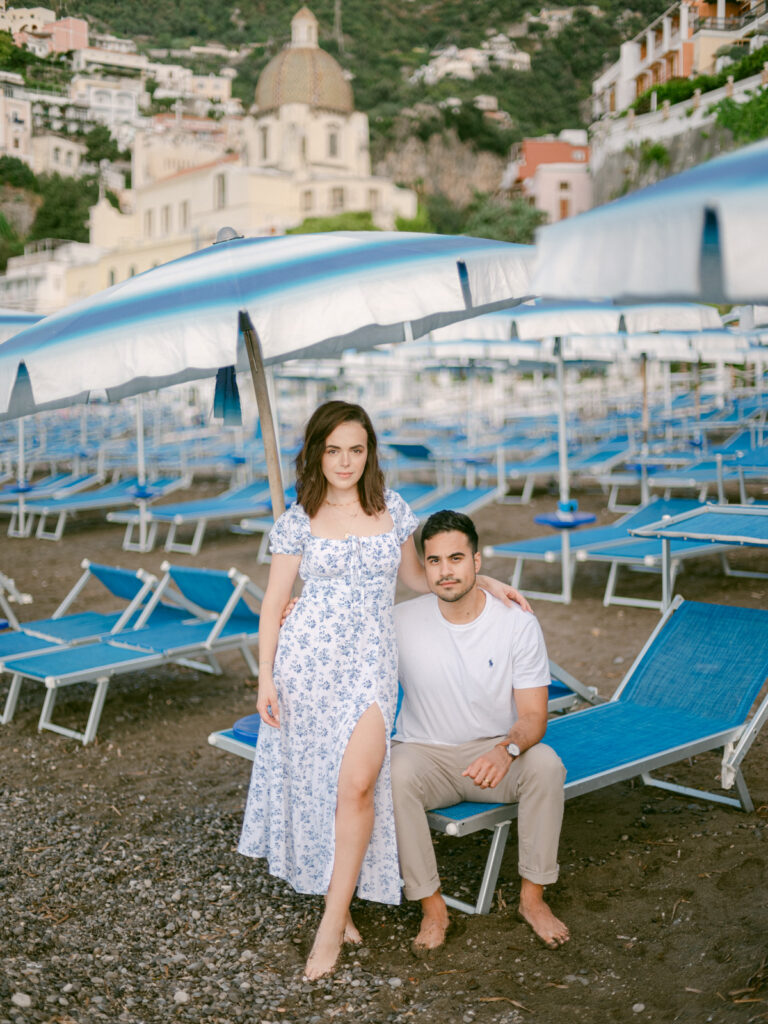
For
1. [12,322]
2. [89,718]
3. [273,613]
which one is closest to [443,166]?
[12,322]

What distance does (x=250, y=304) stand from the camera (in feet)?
9.18

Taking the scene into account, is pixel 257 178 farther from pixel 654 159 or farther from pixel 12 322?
pixel 12 322

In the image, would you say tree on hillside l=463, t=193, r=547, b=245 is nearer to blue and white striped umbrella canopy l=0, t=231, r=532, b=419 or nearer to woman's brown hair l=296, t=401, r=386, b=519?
blue and white striped umbrella canopy l=0, t=231, r=532, b=419


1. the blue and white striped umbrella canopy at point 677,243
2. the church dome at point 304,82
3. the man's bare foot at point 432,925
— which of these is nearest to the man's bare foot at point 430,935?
the man's bare foot at point 432,925

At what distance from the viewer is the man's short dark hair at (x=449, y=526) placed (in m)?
2.86

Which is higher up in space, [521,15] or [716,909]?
[521,15]

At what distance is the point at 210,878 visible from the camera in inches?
131

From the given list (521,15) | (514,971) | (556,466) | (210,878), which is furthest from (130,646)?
(521,15)

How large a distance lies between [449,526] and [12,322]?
4.41 meters

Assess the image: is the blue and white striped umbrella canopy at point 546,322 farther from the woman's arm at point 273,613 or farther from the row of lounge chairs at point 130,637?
the woman's arm at point 273,613

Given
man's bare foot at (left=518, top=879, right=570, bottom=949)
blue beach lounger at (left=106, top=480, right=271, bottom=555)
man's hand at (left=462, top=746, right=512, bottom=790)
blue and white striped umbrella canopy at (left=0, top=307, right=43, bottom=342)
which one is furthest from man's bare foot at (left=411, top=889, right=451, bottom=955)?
blue beach lounger at (left=106, top=480, right=271, bottom=555)

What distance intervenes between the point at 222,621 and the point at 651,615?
308cm

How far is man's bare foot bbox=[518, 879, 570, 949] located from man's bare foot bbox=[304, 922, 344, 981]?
1.73 feet

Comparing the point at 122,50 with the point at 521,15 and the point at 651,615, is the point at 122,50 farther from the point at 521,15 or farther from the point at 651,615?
the point at 521,15
